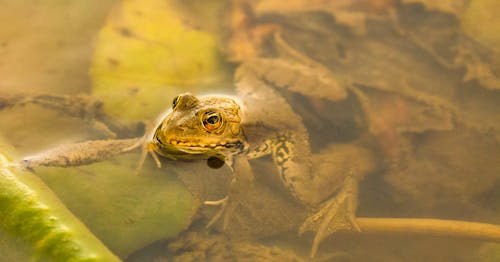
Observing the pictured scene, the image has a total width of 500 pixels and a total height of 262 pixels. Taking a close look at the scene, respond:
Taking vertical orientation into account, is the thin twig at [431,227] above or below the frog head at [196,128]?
below

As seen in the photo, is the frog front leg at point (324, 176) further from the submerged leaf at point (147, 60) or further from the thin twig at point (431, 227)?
the submerged leaf at point (147, 60)

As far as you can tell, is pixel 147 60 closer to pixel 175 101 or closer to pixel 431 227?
pixel 175 101

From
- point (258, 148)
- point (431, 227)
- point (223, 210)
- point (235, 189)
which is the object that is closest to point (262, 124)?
point (258, 148)

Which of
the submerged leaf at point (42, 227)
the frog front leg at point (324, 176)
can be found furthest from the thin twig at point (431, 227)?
the submerged leaf at point (42, 227)

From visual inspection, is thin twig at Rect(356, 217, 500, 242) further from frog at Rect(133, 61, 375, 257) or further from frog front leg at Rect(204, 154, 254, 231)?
frog front leg at Rect(204, 154, 254, 231)

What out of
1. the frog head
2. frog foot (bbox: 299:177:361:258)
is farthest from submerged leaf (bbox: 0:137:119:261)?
frog foot (bbox: 299:177:361:258)

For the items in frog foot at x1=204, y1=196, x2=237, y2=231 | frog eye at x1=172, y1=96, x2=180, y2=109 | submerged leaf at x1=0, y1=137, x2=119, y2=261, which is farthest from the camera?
frog eye at x1=172, y1=96, x2=180, y2=109
